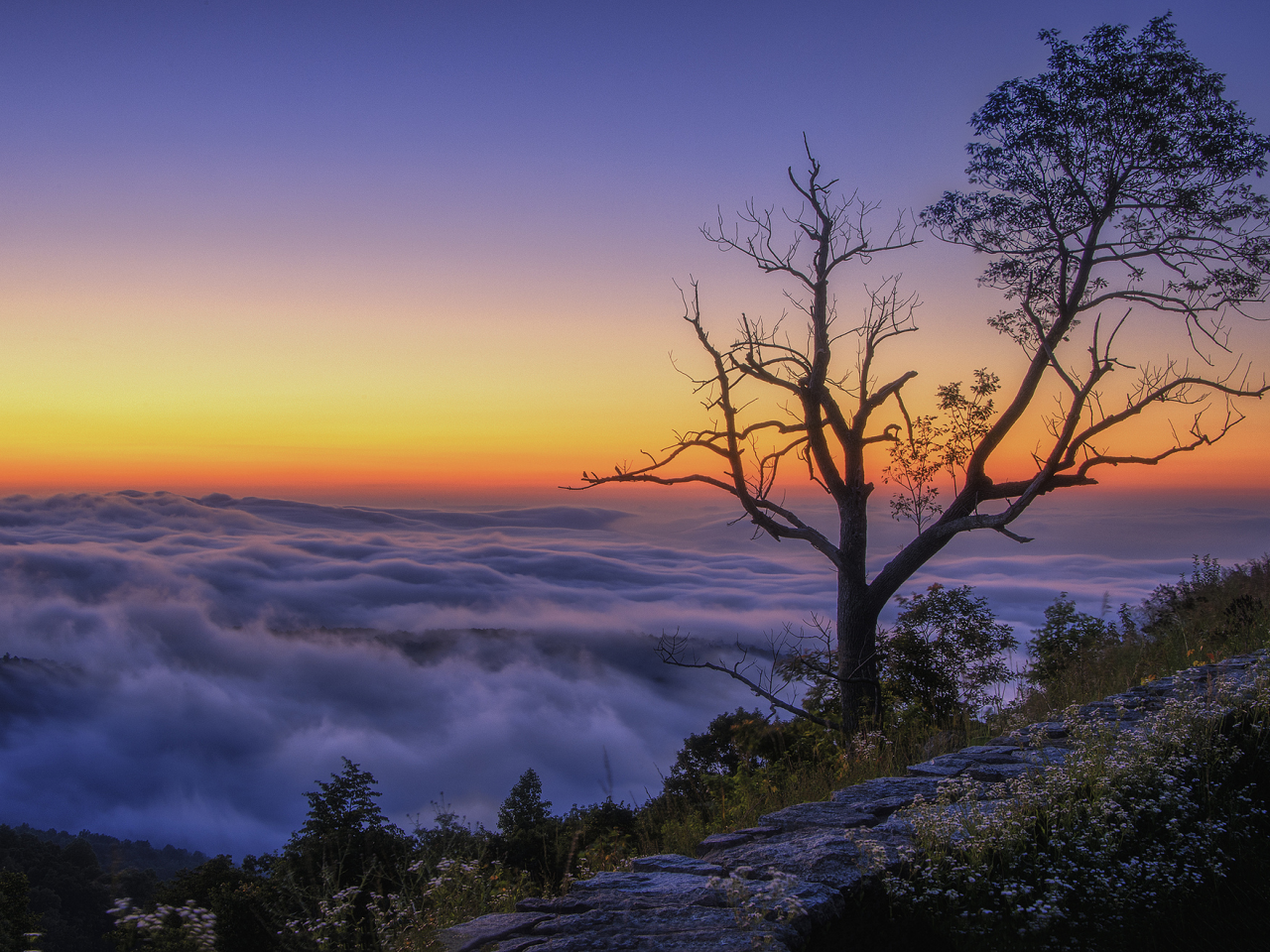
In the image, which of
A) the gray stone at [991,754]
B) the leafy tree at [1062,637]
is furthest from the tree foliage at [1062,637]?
the gray stone at [991,754]

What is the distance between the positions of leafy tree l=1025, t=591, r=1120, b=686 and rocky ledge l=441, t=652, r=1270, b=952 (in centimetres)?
905

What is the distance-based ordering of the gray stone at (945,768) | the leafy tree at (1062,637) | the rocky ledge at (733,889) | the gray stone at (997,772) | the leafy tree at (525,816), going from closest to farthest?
the rocky ledge at (733,889) < the gray stone at (997,772) < the gray stone at (945,768) < the leafy tree at (1062,637) < the leafy tree at (525,816)

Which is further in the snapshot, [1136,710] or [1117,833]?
[1136,710]

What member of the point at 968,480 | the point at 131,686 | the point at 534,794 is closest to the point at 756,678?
the point at 968,480

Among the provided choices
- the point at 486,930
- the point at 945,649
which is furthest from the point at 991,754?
the point at 945,649

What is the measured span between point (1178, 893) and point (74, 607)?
19629 centimetres

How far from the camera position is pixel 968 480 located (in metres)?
11.0

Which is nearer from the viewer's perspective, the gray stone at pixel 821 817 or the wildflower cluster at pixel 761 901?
the wildflower cluster at pixel 761 901

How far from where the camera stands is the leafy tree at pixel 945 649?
1298 centimetres

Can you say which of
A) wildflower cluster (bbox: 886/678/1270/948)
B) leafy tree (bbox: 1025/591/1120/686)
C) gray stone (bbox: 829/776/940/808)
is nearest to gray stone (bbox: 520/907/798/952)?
wildflower cluster (bbox: 886/678/1270/948)

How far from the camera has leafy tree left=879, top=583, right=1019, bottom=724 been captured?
1298 centimetres

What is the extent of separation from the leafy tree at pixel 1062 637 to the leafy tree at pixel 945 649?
633 millimetres

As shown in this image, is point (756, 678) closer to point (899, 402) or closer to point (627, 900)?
point (899, 402)

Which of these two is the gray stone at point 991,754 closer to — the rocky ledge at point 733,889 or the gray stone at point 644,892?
the rocky ledge at point 733,889
